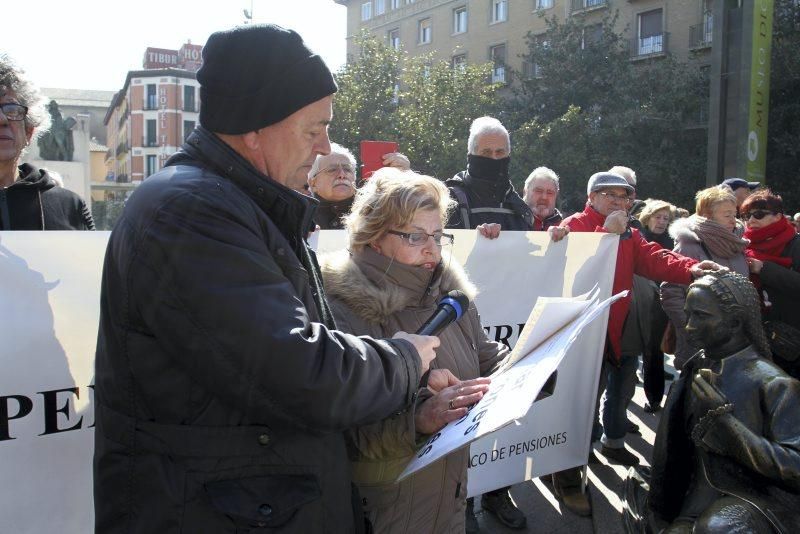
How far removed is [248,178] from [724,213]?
14.1ft

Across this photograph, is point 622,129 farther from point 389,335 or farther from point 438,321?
point 438,321

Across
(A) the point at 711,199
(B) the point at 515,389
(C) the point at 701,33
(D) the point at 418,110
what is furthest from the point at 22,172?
(C) the point at 701,33

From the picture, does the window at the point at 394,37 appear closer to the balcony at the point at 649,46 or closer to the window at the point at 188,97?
the balcony at the point at 649,46

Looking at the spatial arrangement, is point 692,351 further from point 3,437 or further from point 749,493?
point 3,437

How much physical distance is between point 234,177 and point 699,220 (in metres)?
4.20

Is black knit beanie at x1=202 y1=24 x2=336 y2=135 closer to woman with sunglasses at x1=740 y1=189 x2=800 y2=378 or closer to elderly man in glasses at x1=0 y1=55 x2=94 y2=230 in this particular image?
elderly man in glasses at x1=0 y1=55 x2=94 y2=230

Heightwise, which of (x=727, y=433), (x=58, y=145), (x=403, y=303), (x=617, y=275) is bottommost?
(x=727, y=433)

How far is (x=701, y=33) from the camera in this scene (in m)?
27.8

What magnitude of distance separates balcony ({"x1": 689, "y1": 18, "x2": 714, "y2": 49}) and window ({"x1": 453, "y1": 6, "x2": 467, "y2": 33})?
14572mm

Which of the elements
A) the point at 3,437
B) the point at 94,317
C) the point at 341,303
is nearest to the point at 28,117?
the point at 94,317

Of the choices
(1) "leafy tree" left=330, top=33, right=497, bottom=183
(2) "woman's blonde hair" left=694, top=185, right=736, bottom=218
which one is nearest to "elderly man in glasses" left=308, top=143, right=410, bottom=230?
(2) "woman's blonde hair" left=694, top=185, right=736, bottom=218

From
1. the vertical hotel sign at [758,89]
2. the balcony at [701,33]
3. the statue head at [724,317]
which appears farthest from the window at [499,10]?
the statue head at [724,317]

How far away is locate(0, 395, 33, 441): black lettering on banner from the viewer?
2.35 meters

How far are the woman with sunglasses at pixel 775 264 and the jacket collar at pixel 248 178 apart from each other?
4.26 m
